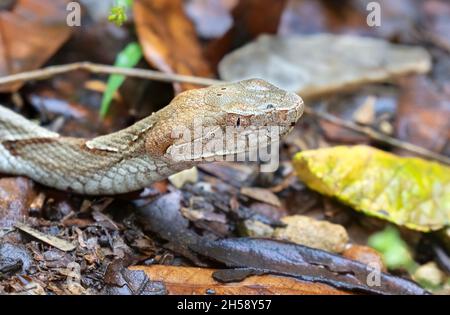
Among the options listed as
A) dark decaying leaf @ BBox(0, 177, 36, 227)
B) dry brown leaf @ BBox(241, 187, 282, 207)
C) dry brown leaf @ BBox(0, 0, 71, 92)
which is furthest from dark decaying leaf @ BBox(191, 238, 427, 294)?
dry brown leaf @ BBox(0, 0, 71, 92)

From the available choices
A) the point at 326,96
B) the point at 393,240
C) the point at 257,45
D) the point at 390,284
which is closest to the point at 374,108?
the point at 326,96

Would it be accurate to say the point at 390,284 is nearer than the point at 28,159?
Yes

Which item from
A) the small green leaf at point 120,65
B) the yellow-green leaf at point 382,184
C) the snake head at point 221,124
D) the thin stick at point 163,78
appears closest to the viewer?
the snake head at point 221,124

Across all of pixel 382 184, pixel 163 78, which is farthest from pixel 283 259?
pixel 163 78

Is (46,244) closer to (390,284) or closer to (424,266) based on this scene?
(390,284)

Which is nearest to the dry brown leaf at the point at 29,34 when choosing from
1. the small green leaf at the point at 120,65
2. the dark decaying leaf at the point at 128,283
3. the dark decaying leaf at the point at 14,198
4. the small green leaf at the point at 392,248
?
the small green leaf at the point at 120,65

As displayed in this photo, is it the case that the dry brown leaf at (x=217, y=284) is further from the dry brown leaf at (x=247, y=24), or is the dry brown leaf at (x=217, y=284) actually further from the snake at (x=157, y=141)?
the dry brown leaf at (x=247, y=24)
